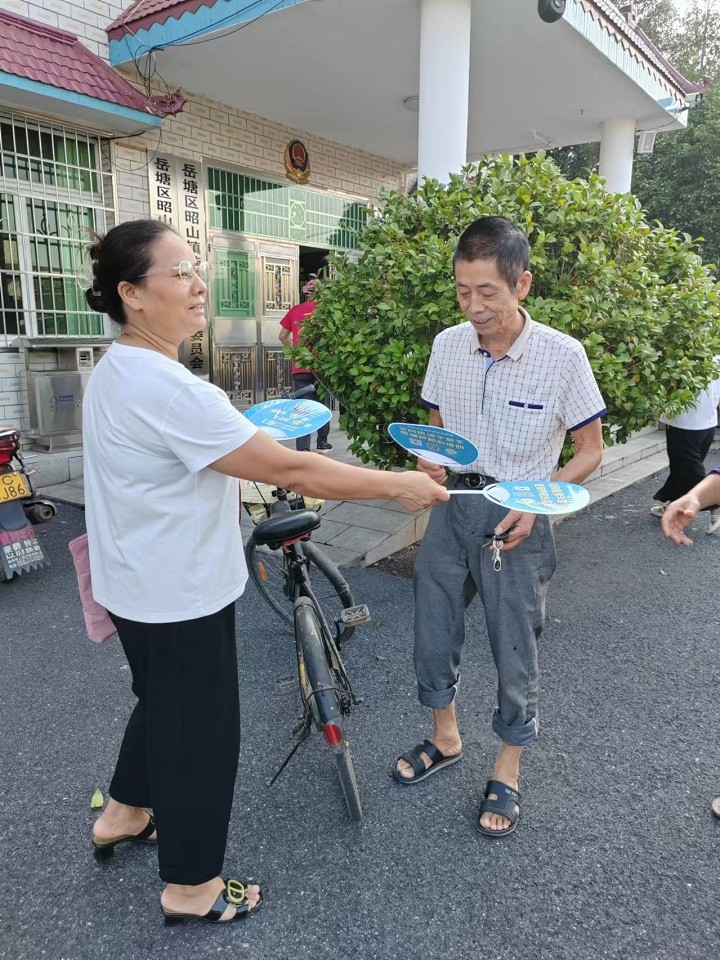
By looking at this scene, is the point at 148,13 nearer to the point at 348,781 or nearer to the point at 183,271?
the point at 183,271

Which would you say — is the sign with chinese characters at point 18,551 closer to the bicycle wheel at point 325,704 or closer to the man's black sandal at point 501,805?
the bicycle wheel at point 325,704

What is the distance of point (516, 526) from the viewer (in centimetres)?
209

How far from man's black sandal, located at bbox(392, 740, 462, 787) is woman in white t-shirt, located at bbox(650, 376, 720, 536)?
3590mm

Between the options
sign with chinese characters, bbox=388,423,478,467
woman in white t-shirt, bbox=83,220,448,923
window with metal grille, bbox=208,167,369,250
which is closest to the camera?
woman in white t-shirt, bbox=83,220,448,923

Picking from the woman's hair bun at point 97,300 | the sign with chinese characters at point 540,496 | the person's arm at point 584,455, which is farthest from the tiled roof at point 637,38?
the woman's hair bun at point 97,300

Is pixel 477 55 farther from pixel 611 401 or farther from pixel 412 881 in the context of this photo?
pixel 412 881

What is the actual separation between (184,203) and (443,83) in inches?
137

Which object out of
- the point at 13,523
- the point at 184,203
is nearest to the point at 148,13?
the point at 184,203

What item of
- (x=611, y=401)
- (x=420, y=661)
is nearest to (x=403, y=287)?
(x=611, y=401)

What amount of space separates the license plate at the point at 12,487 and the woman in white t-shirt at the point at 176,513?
2.82m

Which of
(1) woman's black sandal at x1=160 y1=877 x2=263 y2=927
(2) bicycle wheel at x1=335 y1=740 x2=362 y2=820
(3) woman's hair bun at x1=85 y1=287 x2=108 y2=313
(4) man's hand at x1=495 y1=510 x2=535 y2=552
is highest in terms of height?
(3) woman's hair bun at x1=85 y1=287 x2=108 y2=313

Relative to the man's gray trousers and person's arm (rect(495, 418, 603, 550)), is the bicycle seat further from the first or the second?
person's arm (rect(495, 418, 603, 550))

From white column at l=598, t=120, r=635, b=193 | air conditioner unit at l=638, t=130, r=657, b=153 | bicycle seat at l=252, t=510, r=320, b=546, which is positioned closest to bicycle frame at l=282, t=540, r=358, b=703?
bicycle seat at l=252, t=510, r=320, b=546

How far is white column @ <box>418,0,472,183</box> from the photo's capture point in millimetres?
5562
